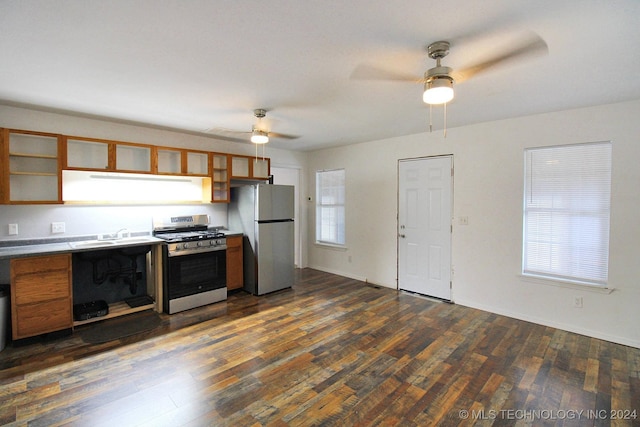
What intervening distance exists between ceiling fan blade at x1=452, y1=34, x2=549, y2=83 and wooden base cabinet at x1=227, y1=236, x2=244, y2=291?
352cm

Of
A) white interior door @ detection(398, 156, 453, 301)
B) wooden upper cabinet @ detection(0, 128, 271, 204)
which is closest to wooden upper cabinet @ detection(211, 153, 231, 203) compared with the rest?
wooden upper cabinet @ detection(0, 128, 271, 204)

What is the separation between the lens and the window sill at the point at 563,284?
3051 millimetres

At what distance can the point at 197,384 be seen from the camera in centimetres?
228

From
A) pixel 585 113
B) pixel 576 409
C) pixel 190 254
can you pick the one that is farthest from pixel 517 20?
pixel 190 254

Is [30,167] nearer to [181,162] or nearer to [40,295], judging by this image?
[40,295]

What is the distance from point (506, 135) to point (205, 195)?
413 cm

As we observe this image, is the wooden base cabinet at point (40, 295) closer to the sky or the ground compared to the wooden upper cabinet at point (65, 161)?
closer to the ground

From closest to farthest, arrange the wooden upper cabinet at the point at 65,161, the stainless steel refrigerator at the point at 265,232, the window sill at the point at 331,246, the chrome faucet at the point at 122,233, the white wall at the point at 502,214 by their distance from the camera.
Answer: the white wall at the point at 502,214 < the wooden upper cabinet at the point at 65,161 < the chrome faucet at the point at 122,233 < the stainless steel refrigerator at the point at 265,232 < the window sill at the point at 331,246

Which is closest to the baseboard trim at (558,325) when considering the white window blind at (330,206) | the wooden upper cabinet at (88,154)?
the white window blind at (330,206)

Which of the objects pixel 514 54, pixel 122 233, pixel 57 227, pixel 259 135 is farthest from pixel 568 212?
pixel 57 227

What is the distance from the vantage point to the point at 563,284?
10.7ft

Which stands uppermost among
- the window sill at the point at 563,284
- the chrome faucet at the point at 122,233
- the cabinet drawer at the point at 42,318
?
the chrome faucet at the point at 122,233

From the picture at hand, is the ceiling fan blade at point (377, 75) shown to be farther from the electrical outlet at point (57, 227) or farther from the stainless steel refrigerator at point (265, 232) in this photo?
the electrical outlet at point (57, 227)

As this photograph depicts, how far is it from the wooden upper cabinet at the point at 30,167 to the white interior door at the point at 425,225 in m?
4.32
